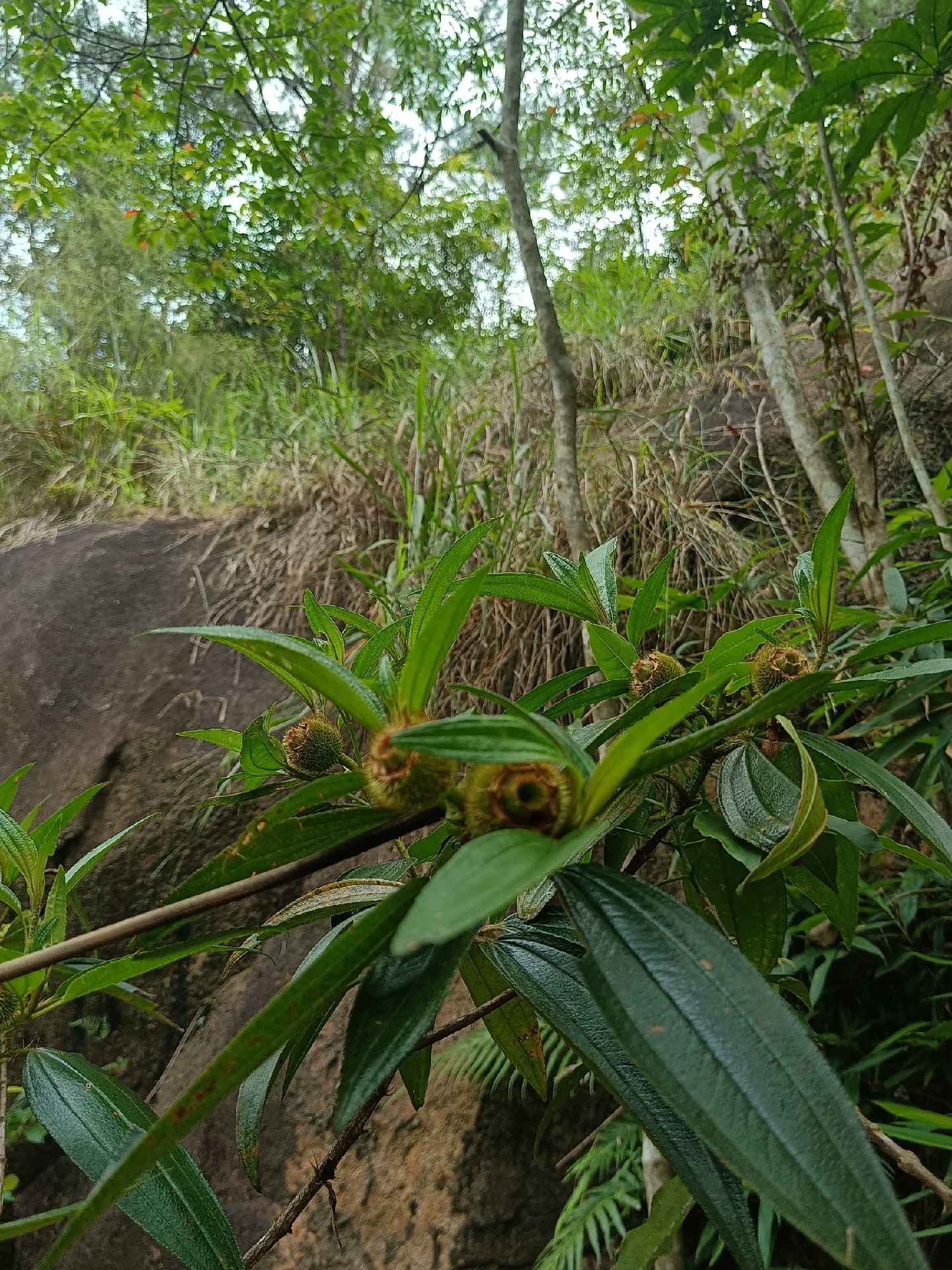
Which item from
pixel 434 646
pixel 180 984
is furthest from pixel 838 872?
pixel 180 984

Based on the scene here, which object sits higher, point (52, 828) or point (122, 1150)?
point (52, 828)

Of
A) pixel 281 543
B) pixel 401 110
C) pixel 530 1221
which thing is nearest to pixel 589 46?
pixel 401 110

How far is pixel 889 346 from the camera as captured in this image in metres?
1.14

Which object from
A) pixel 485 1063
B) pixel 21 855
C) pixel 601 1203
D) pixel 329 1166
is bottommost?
pixel 601 1203

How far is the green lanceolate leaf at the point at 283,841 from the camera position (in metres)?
0.25

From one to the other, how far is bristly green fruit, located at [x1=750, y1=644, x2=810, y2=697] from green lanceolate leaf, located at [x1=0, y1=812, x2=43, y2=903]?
0.36 metres

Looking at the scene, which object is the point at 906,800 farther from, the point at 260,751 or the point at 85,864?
the point at 85,864

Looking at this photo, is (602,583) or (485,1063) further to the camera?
(485,1063)

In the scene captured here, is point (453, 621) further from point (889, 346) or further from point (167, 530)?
point (167, 530)

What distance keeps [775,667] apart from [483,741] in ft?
0.57

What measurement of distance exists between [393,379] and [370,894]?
2512mm

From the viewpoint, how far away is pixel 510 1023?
1.33 ft

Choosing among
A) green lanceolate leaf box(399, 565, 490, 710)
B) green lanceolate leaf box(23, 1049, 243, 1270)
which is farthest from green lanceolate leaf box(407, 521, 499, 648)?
green lanceolate leaf box(23, 1049, 243, 1270)

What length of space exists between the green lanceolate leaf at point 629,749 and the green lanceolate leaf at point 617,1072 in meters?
0.05
